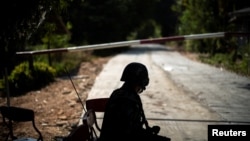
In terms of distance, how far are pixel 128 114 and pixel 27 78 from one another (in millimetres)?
10757

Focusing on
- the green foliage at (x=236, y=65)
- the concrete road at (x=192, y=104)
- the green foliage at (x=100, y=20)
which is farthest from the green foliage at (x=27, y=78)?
the green foliage at (x=100, y=20)

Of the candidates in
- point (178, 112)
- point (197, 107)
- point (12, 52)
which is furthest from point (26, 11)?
point (197, 107)

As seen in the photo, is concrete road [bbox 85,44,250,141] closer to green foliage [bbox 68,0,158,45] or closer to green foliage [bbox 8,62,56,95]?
green foliage [bbox 8,62,56,95]

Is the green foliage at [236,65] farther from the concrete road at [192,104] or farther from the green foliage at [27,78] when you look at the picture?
the green foliage at [27,78]

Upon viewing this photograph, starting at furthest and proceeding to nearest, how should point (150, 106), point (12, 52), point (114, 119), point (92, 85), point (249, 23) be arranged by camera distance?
point (249, 23) < point (92, 85) < point (150, 106) < point (12, 52) < point (114, 119)

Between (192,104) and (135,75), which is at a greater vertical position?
(135,75)

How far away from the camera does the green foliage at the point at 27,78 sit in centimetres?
1342

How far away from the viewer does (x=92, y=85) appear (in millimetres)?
14531

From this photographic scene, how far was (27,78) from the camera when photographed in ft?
45.2

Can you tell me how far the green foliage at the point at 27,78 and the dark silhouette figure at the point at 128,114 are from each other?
10.0 meters

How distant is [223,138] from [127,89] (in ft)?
4.69

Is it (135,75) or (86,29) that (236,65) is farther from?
(86,29)

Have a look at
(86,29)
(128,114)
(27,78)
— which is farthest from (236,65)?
(86,29)

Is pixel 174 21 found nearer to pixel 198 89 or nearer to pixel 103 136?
pixel 198 89
